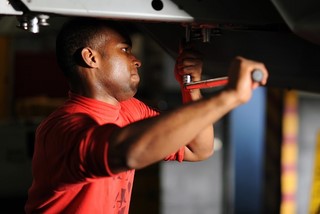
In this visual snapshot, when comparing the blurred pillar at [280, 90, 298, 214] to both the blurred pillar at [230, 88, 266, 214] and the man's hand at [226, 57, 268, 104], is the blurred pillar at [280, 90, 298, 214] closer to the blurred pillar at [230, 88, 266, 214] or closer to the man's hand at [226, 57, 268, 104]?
the man's hand at [226, 57, 268, 104]

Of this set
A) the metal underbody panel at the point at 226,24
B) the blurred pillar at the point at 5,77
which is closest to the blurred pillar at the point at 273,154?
the metal underbody panel at the point at 226,24

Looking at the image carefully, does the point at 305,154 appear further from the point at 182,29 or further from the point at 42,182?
the point at 42,182

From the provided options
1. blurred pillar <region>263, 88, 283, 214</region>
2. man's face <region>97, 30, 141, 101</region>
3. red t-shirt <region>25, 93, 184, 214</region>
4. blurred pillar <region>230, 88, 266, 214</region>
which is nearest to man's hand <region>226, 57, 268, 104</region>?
red t-shirt <region>25, 93, 184, 214</region>

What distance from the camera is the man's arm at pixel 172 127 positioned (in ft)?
4.65

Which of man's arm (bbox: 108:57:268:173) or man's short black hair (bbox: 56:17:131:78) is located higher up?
man's short black hair (bbox: 56:17:131:78)

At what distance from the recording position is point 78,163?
1.51 m

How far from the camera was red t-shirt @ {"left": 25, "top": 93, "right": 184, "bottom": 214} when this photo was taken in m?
1.49

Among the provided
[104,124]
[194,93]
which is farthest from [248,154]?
[104,124]

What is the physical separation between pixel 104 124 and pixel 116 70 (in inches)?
10.8

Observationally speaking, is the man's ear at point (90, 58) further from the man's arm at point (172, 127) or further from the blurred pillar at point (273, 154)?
the blurred pillar at point (273, 154)

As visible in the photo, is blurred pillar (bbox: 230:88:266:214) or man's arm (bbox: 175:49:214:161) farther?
blurred pillar (bbox: 230:88:266:214)

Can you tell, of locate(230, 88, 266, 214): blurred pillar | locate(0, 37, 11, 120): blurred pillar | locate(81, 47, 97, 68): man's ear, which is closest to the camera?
locate(81, 47, 97, 68): man's ear

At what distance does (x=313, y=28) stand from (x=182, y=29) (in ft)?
1.62

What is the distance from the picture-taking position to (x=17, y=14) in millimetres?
1620
